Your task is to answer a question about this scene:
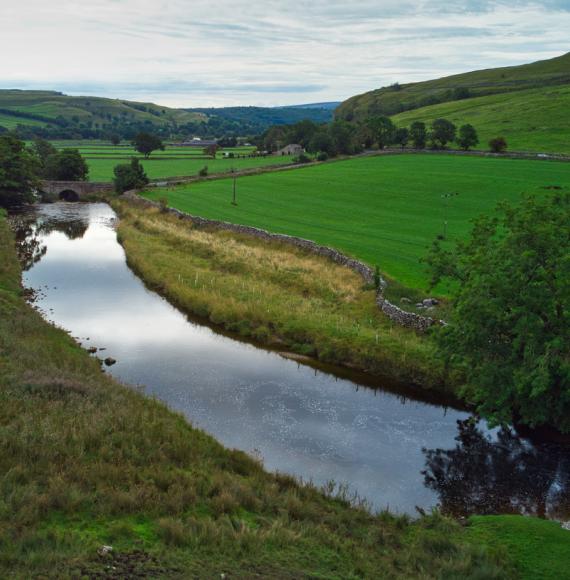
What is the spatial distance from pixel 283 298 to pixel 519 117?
317 ft

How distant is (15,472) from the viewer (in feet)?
45.9

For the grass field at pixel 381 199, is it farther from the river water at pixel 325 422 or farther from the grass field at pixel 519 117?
the grass field at pixel 519 117

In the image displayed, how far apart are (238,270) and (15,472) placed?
103 feet

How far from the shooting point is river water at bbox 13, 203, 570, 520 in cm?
1925

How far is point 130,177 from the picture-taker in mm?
90875

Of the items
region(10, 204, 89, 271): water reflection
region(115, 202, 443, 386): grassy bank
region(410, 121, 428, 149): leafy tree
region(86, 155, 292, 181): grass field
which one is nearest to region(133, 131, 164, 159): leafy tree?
region(86, 155, 292, 181): grass field

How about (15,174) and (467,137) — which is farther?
(467,137)

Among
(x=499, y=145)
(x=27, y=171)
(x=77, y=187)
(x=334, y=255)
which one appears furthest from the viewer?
(x=77, y=187)

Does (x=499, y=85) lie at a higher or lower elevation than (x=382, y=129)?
higher

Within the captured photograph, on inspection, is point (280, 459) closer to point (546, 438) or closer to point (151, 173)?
point (546, 438)

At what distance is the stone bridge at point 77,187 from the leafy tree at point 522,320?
85.6 m

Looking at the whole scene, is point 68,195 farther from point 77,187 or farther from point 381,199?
point 381,199

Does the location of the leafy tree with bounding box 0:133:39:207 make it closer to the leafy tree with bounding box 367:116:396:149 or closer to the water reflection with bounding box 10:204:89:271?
the water reflection with bounding box 10:204:89:271

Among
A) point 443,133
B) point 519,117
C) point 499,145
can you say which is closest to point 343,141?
point 443,133
